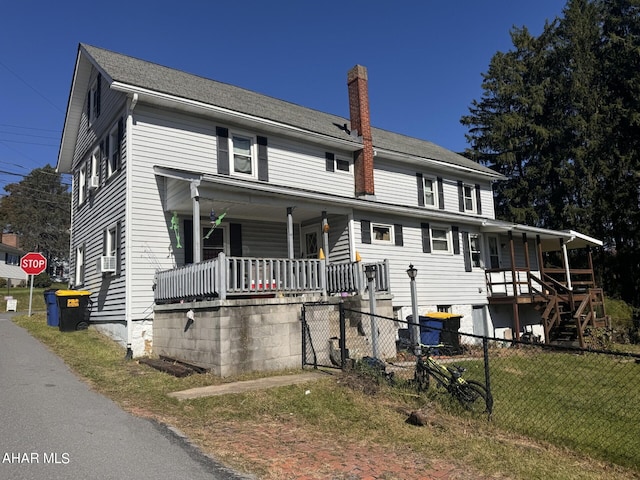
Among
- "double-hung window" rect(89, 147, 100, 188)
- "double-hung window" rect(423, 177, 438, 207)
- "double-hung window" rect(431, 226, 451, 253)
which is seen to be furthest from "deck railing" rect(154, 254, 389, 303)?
"double-hung window" rect(423, 177, 438, 207)

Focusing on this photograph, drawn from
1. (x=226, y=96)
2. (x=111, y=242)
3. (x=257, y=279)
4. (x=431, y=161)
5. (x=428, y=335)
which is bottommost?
(x=428, y=335)

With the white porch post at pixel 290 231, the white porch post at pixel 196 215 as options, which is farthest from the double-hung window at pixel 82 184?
the white porch post at pixel 290 231

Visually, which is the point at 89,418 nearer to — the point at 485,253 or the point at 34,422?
the point at 34,422

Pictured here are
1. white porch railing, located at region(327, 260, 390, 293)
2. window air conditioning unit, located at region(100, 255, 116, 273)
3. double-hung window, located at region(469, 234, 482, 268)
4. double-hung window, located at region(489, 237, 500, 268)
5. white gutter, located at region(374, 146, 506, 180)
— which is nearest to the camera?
white porch railing, located at region(327, 260, 390, 293)

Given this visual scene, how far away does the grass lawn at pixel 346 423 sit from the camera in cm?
500

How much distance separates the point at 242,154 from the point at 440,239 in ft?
27.1

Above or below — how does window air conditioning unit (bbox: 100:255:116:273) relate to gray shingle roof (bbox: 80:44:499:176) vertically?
below

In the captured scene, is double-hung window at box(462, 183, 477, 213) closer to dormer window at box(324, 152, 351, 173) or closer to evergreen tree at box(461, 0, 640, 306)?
dormer window at box(324, 152, 351, 173)

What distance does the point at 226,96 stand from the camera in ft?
53.4

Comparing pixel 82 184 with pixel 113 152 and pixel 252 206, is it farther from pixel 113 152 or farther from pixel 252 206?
pixel 252 206

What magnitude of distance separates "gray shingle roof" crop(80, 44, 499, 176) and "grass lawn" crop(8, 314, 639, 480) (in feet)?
27.3

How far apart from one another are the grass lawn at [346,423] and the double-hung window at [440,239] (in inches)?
412

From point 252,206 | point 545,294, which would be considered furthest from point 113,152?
point 545,294

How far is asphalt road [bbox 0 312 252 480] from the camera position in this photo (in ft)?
14.6
